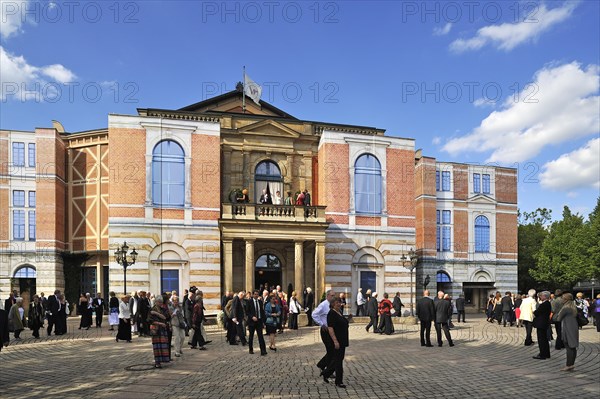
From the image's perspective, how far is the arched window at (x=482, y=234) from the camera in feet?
130

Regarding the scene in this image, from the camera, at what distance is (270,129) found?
103 ft

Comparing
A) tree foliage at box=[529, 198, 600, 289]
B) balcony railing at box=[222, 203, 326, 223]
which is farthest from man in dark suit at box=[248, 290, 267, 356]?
tree foliage at box=[529, 198, 600, 289]

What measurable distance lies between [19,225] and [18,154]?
437cm

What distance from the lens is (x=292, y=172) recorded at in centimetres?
3175

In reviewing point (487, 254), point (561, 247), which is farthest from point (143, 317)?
point (561, 247)

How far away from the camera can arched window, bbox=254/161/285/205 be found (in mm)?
31281

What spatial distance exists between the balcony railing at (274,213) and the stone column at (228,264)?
1442 millimetres

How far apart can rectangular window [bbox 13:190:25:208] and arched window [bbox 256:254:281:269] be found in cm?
1514

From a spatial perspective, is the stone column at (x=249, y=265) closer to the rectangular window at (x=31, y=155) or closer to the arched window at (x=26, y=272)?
the arched window at (x=26, y=272)

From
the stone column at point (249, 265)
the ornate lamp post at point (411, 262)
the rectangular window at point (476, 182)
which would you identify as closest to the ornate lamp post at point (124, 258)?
the stone column at point (249, 265)

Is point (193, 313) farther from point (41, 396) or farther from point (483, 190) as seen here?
point (483, 190)

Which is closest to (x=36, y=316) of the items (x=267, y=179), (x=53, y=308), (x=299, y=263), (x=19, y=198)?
(x=53, y=308)

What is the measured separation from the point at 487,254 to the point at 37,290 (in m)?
31.2

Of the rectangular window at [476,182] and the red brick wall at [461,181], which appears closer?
the red brick wall at [461,181]
